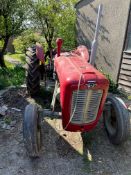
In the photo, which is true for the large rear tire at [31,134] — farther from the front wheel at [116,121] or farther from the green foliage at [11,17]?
the green foliage at [11,17]

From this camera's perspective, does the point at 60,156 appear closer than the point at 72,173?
No

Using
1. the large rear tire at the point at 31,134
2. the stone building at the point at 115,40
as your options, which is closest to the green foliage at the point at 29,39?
the stone building at the point at 115,40

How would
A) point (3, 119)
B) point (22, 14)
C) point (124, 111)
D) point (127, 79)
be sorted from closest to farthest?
point (124, 111)
point (3, 119)
point (127, 79)
point (22, 14)

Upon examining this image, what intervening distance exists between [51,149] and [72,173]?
0.58m

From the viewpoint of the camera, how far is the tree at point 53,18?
35.8 feet

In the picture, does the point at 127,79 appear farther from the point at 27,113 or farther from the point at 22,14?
the point at 22,14

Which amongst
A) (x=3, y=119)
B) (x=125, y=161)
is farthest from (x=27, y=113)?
(x=125, y=161)

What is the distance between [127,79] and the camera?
6609 millimetres

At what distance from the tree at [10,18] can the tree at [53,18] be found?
3.63 feet

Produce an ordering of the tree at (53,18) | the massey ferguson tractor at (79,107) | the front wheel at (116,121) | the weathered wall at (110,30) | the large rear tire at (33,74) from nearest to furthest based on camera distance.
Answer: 1. the massey ferguson tractor at (79,107)
2. the front wheel at (116,121)
3. the large rear tire at (33,74)
4. the weathered wall at (110,30)
5. the tree at (53,18)

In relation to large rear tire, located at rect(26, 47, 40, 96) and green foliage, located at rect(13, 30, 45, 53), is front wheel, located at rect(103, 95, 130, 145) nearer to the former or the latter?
large rear tire, located at rect(26, 47, 40, 96)

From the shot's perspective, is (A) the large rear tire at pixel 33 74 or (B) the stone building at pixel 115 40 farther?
(B) the stone building at pixel 115 40

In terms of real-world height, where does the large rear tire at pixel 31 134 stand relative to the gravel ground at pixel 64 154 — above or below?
above

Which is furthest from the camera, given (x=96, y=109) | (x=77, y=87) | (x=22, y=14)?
(x=22, y=14)
